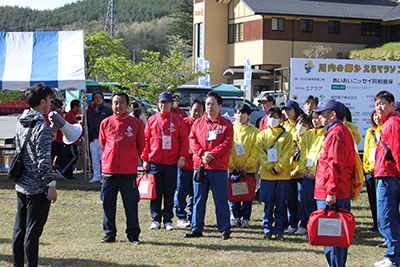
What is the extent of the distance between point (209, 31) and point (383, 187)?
3765 centimetres

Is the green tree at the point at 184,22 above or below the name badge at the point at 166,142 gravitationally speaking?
above

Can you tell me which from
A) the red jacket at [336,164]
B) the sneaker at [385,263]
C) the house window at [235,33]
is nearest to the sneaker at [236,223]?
the sneaker at [385,263]

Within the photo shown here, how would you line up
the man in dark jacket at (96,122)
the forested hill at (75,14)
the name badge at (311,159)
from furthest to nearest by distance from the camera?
1. the forested hill at (75,14)
2. the man in dark jacket at (96,122)
3. the name badge at (311,159)

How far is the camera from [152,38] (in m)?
91.7

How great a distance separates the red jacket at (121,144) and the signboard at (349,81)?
5.43 m

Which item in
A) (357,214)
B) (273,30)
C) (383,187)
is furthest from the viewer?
(273,30)

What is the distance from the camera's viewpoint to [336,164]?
171 inches

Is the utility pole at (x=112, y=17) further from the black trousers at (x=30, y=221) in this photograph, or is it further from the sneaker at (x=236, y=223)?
the black trousers at (x=30, y=221)

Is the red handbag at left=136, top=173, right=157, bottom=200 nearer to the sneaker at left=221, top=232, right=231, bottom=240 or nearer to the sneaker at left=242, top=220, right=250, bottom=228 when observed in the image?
the sneaker at left=221, top=232, right=231, bottom=240

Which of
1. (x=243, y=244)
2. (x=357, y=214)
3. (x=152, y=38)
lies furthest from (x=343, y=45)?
(x=152, y=38)

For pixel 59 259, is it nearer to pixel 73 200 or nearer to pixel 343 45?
pixel 73 200

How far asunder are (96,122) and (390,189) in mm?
6723

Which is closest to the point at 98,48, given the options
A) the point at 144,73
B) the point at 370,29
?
the point at 370,29

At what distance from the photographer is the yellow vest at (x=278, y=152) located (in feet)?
19.8
